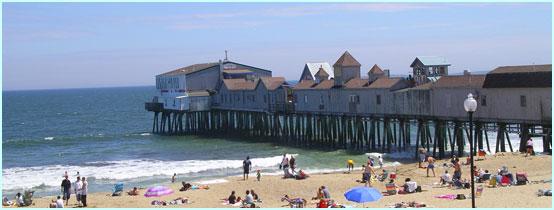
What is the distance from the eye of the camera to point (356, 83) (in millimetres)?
43969

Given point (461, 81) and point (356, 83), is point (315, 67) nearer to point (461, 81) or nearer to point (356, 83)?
point (356, 83)

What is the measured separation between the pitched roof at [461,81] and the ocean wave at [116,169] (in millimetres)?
8936

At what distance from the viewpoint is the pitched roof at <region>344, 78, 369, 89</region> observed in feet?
142

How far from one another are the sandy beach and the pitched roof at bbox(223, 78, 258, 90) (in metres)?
23.2

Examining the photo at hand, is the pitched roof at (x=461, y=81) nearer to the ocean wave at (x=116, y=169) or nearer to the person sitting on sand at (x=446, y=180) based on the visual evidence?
the ocean wave at (x=116, y=169)

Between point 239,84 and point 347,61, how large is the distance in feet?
41.5

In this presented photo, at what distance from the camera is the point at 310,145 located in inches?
1882

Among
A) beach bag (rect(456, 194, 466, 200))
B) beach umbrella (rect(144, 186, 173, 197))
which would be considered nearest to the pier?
beach bag (rect(456, 194, 466, 200))

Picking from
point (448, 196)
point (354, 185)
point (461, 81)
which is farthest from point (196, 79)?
point (448, 196)

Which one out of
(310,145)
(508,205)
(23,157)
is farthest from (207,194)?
(23,157)

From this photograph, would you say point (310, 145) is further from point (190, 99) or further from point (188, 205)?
point (188, 205)

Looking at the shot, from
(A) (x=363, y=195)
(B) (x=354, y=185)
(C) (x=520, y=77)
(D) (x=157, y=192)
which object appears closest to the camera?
(A) (x=363, y=195)

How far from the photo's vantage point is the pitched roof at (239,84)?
183ft

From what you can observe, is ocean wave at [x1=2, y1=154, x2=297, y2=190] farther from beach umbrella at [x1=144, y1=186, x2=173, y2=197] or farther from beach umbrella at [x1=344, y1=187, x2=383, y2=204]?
beach umbrella at [x1=344, y1=187, x2=383, y2=204]
